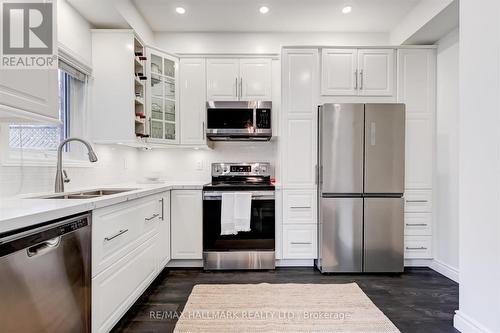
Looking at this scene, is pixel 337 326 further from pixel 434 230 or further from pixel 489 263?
pixel 434 230

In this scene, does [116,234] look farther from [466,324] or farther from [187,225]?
[466,324]

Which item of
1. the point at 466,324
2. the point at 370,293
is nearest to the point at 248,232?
the point at 370,293

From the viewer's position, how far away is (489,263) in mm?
1653

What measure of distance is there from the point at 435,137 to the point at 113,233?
3226 mm

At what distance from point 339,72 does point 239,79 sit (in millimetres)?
1127

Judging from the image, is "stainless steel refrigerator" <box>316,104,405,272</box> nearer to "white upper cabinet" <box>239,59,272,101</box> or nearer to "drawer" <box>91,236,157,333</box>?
"white upper cabinet" <box>239,59,272,101</box>

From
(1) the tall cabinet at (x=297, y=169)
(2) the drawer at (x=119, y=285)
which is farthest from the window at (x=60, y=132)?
(1) the tall cabinet at (x=297, y=169)

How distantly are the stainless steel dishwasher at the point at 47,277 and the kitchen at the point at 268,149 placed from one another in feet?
1.17

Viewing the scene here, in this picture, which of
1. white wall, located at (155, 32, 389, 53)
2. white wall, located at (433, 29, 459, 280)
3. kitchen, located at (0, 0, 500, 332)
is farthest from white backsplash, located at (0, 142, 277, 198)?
white wall, located at (433, 29, 459, 280)

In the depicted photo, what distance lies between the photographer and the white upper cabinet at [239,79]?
3.26 m

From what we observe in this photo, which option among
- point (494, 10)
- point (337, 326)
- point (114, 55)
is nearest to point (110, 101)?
point (114, 55)

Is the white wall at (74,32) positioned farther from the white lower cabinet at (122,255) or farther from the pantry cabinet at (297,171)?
the pantry cabinet at (297,171)

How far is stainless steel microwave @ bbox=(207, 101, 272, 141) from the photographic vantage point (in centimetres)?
316

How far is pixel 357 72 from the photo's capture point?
3020 mm
